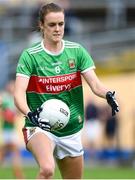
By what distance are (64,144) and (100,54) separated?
16.8 m

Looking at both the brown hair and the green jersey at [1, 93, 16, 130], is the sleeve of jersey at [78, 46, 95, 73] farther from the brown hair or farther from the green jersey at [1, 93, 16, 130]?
the green jersey at [1, 93, 16, 130]

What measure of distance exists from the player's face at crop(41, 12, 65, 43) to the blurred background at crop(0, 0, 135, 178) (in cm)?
1275

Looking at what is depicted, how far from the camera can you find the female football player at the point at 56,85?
29.6 ft

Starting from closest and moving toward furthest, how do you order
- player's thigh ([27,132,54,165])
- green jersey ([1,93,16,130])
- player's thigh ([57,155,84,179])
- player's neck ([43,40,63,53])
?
player's thigh ([27,132,54,165]), player's neck ([43,40,63,53]), player's thigh ([57,155,84,179]), green jersey ([1,93,16,130])

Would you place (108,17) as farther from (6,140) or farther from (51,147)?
(51,147)

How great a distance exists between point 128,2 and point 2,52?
494 cm

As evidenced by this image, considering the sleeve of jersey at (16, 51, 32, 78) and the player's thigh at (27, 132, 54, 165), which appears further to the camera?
the sleeve of jersey at (16, 51, 32, 78)

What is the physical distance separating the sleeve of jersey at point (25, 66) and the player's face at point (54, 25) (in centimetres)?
35

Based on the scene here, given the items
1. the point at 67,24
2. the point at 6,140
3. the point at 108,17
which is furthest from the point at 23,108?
the point at 108,17

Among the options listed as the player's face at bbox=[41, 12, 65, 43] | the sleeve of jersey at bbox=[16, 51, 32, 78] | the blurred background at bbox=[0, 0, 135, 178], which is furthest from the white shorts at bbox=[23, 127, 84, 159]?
the blurred background at bbox=[0, 0, 135, 178]

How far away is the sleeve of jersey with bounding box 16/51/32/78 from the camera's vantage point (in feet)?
29.7

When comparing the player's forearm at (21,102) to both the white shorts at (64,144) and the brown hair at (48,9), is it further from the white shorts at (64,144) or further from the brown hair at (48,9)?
the brown hair at (48,9)

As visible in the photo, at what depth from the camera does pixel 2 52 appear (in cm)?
2517

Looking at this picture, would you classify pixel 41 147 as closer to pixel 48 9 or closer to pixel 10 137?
pixel 48 9
